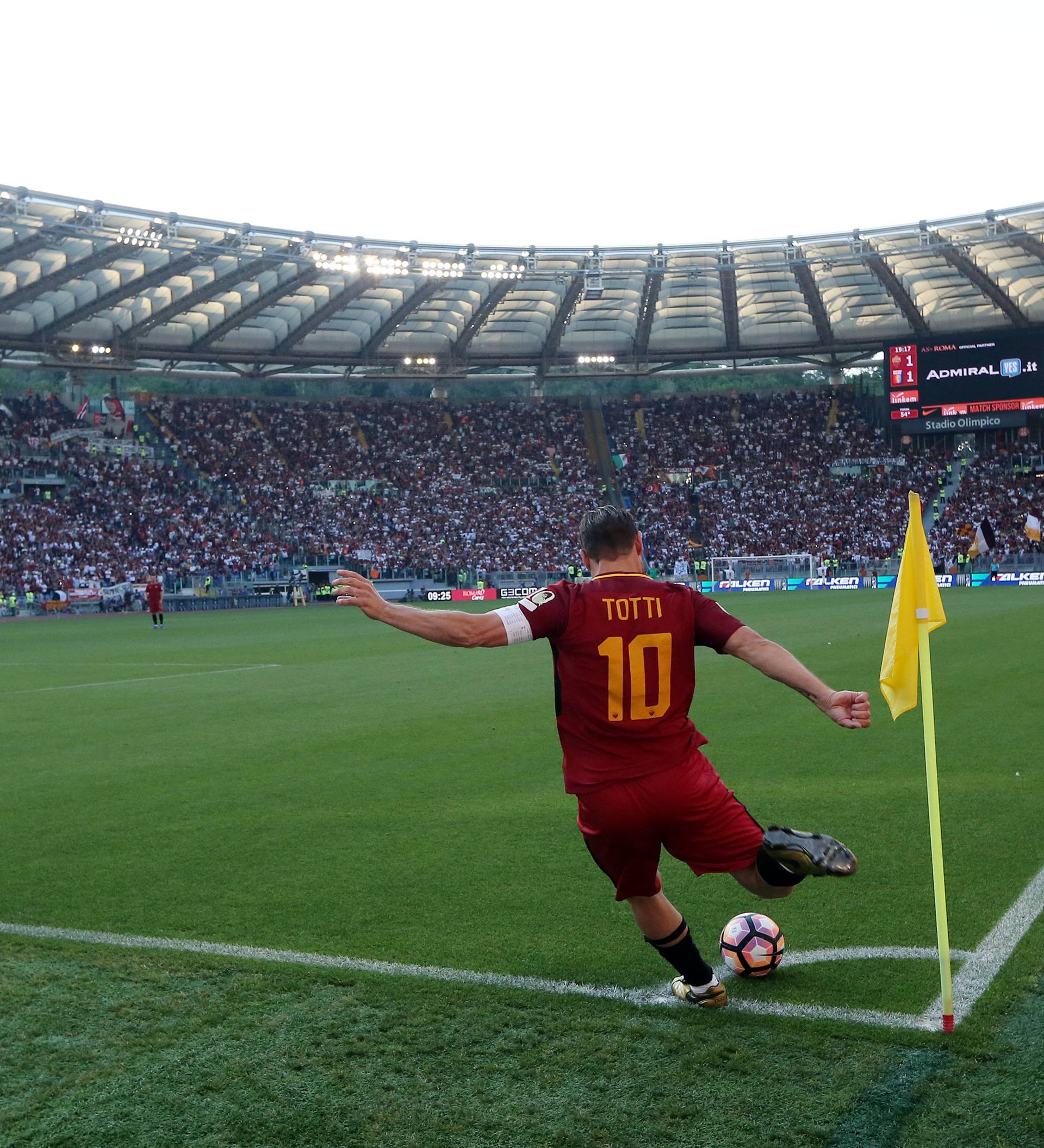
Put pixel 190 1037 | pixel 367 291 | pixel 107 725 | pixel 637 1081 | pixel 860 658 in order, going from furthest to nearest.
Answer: pixel 367 291, pixel 860 658, pixel 107 725, pixel 190 1037, pixel 637 1081

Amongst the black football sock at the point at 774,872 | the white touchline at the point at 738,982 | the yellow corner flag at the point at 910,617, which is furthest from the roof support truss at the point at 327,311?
the black football sock at the point at 774,872

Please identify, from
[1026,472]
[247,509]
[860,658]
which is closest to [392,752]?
[860,658]

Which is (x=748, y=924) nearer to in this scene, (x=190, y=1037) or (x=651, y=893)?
(x=651, y=893)

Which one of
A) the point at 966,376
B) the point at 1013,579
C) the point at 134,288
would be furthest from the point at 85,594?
the point at 966,376

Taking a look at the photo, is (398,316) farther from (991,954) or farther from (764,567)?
(991,954)

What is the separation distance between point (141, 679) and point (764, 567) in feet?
119

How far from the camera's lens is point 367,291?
48.8 meters

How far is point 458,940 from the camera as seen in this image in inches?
211

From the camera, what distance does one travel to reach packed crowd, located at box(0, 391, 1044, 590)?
4925 cm

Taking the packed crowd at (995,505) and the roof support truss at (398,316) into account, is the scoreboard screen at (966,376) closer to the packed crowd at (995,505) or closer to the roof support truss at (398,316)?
the packed crowd at (995,505)

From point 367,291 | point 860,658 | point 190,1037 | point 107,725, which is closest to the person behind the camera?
point 190,1037

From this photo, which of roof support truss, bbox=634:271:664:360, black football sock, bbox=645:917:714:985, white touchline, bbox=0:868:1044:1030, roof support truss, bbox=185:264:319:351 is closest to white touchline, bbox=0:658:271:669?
white touchline, bbox=0:868:1044:1030

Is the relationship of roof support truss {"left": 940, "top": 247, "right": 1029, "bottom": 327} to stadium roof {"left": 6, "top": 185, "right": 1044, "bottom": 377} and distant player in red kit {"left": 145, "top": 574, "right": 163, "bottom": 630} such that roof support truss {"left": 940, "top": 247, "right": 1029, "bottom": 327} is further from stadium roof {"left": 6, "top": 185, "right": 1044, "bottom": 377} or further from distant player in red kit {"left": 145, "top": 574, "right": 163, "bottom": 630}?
distant player in red kit {"left": 145, "top": 574, "right": 163, "bottom": 630}

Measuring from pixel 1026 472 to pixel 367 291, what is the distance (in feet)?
107
